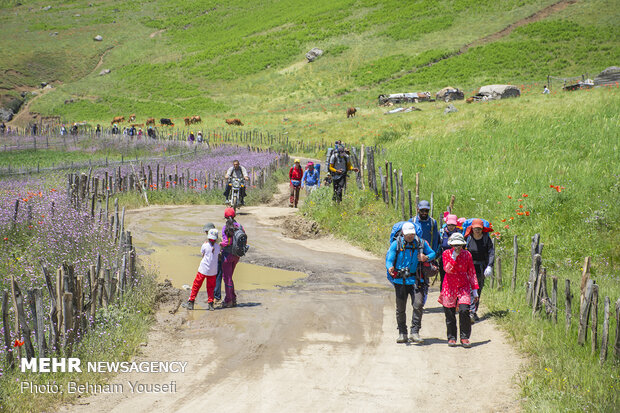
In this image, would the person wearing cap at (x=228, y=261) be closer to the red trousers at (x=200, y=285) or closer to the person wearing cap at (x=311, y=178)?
the red trousers at (x=200, y=285)

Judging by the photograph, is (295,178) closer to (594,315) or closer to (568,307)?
(568,307)

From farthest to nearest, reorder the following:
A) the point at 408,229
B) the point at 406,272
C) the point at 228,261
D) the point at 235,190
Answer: the point at 235,190
the point at 228,261
the point at 406,272
the point at 408,229

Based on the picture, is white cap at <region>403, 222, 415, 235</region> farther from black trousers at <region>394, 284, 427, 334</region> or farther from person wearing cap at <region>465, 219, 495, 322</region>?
person wearing cap at <region>465, 219, 495, 322</region>

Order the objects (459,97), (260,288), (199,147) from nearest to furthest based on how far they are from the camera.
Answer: (260,288) < (199,147) < (459,97)

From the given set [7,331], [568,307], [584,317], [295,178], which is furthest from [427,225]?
[295,178]

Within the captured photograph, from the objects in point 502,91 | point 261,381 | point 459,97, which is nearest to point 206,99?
point 459,97

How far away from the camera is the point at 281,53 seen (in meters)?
82.4

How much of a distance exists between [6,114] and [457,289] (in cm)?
6675

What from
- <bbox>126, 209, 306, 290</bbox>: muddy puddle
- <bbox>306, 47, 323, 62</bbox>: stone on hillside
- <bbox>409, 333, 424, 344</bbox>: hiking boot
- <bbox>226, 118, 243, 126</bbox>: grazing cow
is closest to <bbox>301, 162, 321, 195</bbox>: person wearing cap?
<bbox>126, 209, 306, 290</bbox>: muddy puddle

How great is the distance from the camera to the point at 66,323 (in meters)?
7.16

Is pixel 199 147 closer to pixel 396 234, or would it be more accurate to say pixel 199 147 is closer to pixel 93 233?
pixel 93 233

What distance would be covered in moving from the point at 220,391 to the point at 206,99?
65350mm

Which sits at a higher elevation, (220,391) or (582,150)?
(582,150)

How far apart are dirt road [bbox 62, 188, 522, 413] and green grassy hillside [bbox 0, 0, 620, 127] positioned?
43.4m
